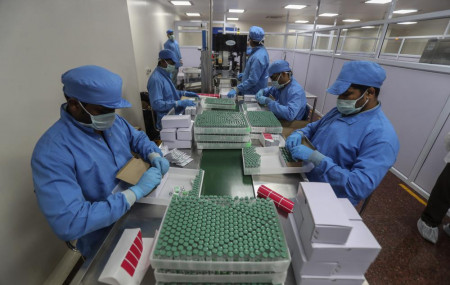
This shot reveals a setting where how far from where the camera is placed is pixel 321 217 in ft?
2.17

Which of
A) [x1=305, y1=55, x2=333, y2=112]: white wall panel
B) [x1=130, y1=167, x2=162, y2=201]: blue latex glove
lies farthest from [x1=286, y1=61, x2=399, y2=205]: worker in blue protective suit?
[x1=305, y1=55, x2=333, y2=112]: white wall panel

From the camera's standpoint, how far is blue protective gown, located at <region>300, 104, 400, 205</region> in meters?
1.09

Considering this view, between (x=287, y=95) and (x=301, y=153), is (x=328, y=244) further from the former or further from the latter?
(x=287, y=95)

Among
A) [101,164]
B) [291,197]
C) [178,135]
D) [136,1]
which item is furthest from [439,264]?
[136,1]

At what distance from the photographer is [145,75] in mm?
4633

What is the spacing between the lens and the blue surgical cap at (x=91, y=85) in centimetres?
90

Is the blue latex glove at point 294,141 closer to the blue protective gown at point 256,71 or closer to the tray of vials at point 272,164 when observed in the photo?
the tray of vials at point 272,164

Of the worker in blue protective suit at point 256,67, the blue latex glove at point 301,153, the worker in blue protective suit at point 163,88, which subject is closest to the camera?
the blue latex glove at point 301,153

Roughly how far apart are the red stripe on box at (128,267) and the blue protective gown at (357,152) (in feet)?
3.57

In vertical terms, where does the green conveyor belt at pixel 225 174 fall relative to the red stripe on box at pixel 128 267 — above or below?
below

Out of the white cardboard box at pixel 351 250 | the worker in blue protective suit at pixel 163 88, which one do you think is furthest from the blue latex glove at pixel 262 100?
the white cardboard box at pixel 351 250

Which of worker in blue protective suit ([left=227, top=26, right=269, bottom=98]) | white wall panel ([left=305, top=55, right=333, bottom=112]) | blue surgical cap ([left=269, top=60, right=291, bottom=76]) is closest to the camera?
blue surgical cap ([left=269, top=60, right=291, bottom=76])

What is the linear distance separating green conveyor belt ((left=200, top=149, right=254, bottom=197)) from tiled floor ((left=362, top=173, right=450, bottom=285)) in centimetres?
139

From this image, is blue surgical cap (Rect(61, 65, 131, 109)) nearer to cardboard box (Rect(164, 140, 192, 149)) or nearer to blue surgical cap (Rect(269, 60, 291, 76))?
cardboard box (Rect(164, 140, 192, 149))
